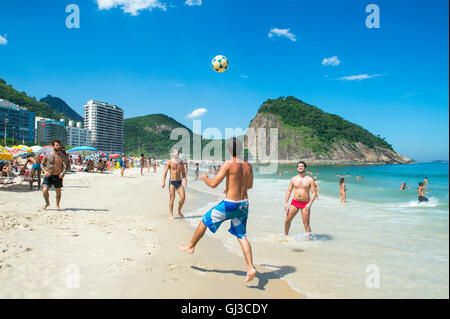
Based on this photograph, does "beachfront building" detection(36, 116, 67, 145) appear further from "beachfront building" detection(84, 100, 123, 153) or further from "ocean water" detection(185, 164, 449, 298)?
"ocean water" detection(185, 164, 449, 298)

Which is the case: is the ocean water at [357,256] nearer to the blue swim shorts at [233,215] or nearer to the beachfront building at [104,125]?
the blue swim shorts at [233,215]

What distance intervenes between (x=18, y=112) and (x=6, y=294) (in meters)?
133

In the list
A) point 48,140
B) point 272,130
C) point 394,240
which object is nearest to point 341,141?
point 272,130

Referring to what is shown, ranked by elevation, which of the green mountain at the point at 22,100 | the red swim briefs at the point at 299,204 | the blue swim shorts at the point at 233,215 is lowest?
the red swim briefs at the point at 299,204

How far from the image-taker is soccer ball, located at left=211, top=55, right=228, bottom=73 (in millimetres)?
9094

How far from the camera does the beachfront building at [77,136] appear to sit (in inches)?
5240

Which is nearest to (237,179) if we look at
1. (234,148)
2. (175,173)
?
(234,148)

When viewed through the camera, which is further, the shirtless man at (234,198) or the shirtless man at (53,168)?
the shirtless man at (53,168)

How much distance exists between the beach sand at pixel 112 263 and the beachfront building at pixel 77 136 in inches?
5785

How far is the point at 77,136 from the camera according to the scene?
135125 mm

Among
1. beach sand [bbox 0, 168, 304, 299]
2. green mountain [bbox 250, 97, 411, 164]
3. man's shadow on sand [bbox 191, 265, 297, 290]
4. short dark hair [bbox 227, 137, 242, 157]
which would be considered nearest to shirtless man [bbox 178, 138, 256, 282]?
short dark hair [bbox 227, 137, 242, 157]

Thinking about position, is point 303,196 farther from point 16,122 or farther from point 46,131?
point 46,131

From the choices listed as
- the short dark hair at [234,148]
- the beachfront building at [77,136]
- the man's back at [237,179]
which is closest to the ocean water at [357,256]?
the man's back at [237,179]
